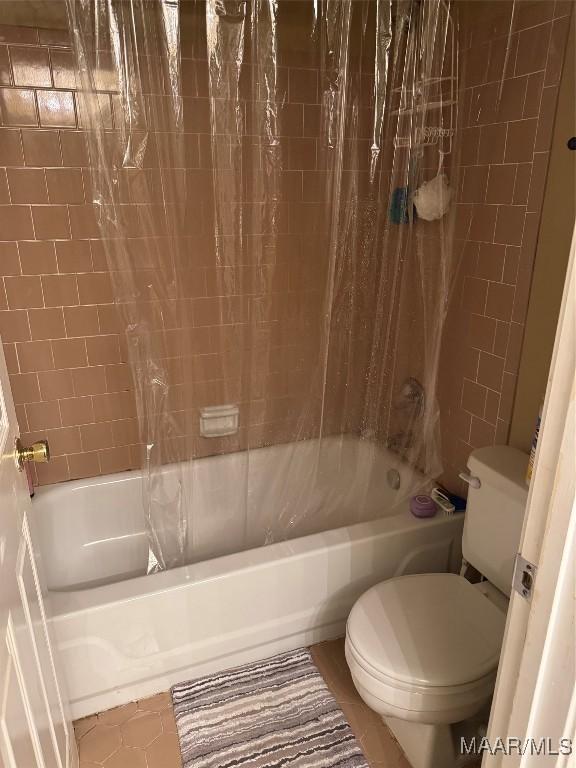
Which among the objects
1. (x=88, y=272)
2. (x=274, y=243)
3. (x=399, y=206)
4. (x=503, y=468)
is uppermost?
(x=399, y=206)

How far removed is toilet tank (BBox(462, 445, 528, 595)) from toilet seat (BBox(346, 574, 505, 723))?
101 millimetres

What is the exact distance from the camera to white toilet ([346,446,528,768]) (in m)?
1.46

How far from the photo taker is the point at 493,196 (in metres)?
1.91

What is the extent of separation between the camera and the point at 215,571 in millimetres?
1829

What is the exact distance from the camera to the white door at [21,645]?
90 cm

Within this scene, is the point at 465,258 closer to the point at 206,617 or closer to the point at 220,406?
the point at 220,406

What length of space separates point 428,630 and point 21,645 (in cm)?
107

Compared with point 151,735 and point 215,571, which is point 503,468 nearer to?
point 215,571

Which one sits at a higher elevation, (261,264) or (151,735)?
(261,264)

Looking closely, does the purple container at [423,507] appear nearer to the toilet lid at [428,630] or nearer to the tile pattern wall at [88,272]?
the toilet lid at [428,630]

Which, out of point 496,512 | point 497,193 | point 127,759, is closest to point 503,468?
point 496,512

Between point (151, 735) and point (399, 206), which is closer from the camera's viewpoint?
point (151, 735)

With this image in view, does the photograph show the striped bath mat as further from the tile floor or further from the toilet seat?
the toilet seat

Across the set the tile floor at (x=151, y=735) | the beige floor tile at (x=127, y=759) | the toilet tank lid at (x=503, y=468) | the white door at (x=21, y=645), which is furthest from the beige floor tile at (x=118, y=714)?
the toilet tank lid at (x=503, y=468)
